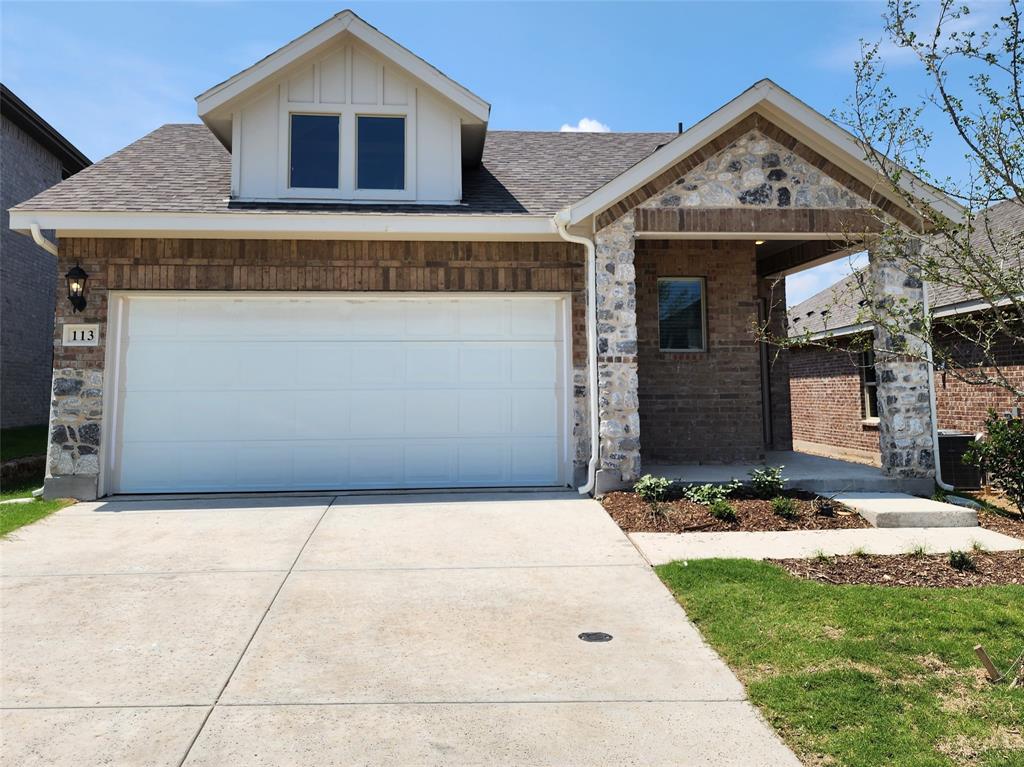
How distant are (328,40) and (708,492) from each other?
7.69m

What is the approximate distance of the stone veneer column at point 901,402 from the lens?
26.7 feet

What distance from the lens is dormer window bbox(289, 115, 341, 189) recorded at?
364 inches

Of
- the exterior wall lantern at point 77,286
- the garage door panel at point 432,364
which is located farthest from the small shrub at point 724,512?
the exterior wall lantern at point 77,286

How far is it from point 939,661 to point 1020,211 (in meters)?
11.2

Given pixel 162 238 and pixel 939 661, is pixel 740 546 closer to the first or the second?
pixel 939 661

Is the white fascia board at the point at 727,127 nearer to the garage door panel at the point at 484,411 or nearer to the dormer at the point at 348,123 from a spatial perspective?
the dormer at the point at 348,123

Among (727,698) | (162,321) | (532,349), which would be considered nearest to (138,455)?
(162,321)

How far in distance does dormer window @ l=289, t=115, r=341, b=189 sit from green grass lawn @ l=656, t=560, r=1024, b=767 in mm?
7059

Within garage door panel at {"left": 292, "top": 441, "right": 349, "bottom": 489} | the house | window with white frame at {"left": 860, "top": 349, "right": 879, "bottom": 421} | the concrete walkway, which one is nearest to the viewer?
the concrete walkway

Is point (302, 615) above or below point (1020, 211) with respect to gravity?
below

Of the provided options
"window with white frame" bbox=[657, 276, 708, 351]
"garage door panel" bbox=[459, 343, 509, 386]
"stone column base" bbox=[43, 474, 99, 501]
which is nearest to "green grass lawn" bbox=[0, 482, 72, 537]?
"stone column base" bbox=[43, 474, 99, 501]

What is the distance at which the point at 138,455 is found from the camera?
339 inches

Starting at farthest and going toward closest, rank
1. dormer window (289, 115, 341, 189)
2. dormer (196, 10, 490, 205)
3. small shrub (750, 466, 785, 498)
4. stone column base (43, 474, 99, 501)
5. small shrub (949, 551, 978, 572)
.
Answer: dormer window (289, 115, 341, 189), dormer (196, 10, 490, 205), stone column base (43, 474, 99, 501), small shrub (750, 466, 785, 498), small shrub (949, 551, 978, 572)

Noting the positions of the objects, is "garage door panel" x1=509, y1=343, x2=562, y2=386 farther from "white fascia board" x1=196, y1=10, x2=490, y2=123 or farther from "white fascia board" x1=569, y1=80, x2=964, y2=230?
"white fascia board" x1=196, y1=10, x2=490, y2=123
